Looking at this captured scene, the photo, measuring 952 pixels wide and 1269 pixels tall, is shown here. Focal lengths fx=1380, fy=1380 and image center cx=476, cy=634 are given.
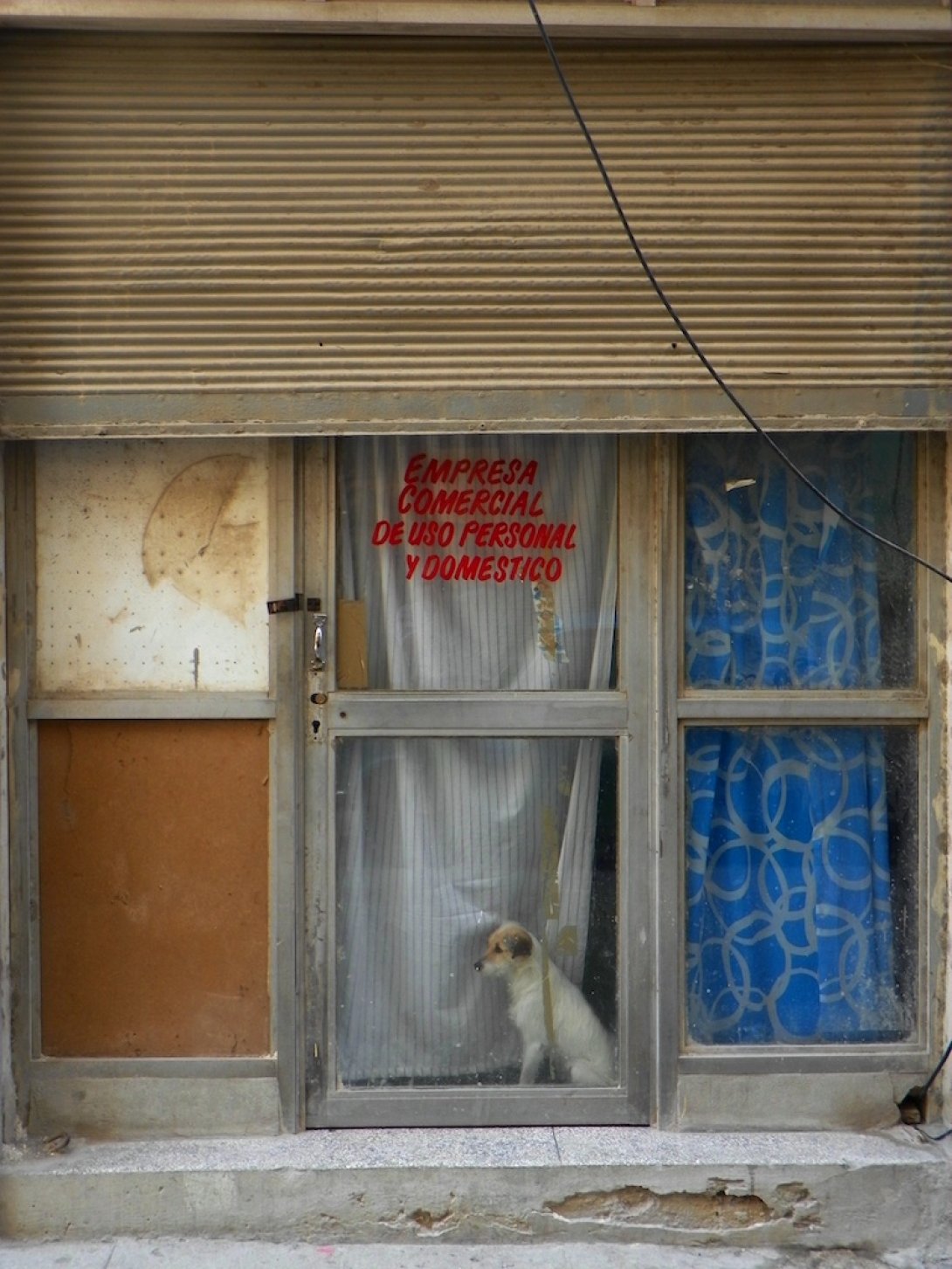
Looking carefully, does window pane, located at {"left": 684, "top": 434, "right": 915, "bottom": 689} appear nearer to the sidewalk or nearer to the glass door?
the glass door

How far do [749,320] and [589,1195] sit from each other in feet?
8.12

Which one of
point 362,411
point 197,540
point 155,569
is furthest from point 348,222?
point 155,569

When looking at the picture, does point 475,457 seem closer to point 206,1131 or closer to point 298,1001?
point 298,1001

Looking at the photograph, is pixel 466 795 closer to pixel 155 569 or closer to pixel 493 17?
pixel 155 569

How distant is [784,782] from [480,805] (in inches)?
35.8

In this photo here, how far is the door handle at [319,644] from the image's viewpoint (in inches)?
158

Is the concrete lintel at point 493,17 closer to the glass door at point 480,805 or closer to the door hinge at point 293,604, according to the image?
the glass door at point 480,805

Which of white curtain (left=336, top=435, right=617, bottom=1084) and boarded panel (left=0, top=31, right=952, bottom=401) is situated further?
white curtain (left=336, top=435, right=617, bottom=1084)

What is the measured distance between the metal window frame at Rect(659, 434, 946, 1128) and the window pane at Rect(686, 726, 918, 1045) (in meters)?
0.05

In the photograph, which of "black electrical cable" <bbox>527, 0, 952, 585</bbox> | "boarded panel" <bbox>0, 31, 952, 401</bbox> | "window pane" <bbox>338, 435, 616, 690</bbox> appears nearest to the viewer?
"black electrical cable" <bbox>527, 0, 952, 585</bbox>

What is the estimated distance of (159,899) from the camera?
404 cm

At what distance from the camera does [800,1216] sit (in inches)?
153

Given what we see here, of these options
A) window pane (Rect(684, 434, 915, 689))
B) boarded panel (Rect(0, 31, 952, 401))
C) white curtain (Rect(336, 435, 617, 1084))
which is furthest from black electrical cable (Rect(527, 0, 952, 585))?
white curtain (Rect(336, 435, 617, 1084))

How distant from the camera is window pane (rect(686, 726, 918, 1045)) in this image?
411cm
